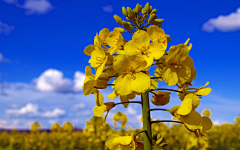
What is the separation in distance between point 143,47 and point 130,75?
0.27 metres

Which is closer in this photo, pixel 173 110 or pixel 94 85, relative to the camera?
pixel 173 110

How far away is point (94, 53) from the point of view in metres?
1.88

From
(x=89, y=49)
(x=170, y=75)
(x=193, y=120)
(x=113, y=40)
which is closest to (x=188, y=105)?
(x=193, y=120)

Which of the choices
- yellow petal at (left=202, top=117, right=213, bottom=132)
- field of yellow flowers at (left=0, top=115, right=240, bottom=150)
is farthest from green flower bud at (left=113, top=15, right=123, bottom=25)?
field of yellow flowers at (left=0, top=115, right=240, bottom=150)

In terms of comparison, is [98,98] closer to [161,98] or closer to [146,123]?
[146,123]

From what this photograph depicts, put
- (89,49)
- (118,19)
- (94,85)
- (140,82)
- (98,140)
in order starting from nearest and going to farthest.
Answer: (140,82) → (94,85) → (89,49) → (118,19) → (98,140)

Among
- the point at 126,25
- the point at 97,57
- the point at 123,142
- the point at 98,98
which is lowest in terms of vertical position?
the point at 123,142

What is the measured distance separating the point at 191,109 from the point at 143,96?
42 cm

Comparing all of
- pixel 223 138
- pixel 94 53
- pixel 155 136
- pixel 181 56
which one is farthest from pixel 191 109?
pixel 223 138

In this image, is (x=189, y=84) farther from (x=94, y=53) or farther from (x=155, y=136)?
(x=94, y=53)

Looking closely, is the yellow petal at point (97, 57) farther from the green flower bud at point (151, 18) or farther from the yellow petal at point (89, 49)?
the green flower bud at point (151, 18)

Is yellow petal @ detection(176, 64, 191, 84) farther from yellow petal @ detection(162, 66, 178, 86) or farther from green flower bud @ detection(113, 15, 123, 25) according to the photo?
green flower bud @ detection(113, 15, 123, 25)

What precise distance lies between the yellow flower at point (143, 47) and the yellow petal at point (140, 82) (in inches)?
5.8

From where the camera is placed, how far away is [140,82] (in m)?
1.60
